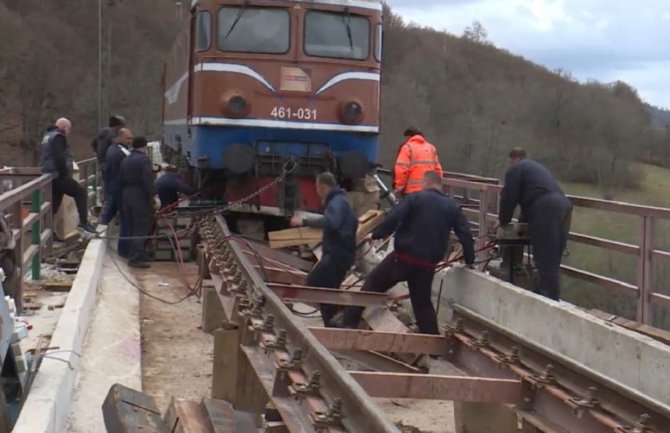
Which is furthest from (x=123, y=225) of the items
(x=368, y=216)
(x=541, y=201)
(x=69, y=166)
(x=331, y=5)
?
(x=541, y=201)

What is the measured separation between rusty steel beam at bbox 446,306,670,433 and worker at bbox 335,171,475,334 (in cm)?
44

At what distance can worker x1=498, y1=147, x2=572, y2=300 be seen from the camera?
8.74m

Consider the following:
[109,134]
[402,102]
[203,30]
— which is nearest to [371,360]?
[203,30]

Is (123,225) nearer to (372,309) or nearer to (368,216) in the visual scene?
(368,216)

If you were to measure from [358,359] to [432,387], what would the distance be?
1.74 metres

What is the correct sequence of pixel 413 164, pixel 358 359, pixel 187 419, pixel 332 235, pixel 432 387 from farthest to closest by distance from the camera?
pixel 413 164
pixel 332 235
pixel 358 359
pixel 432 387
pixel 187 419

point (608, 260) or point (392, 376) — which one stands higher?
Result: point (392, 376)

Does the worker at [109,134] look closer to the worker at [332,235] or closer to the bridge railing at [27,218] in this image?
the bridge railing at [27,218]

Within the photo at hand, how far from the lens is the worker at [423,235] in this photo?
24.6 ft

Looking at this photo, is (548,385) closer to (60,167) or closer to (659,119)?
(60,167)

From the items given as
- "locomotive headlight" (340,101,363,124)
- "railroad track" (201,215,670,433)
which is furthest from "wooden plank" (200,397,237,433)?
"locomotive headlight" (340,101,363,124)

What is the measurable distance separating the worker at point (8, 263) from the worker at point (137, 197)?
14.2 ft

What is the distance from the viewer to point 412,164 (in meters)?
11.2

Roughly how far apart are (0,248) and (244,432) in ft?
8.20
